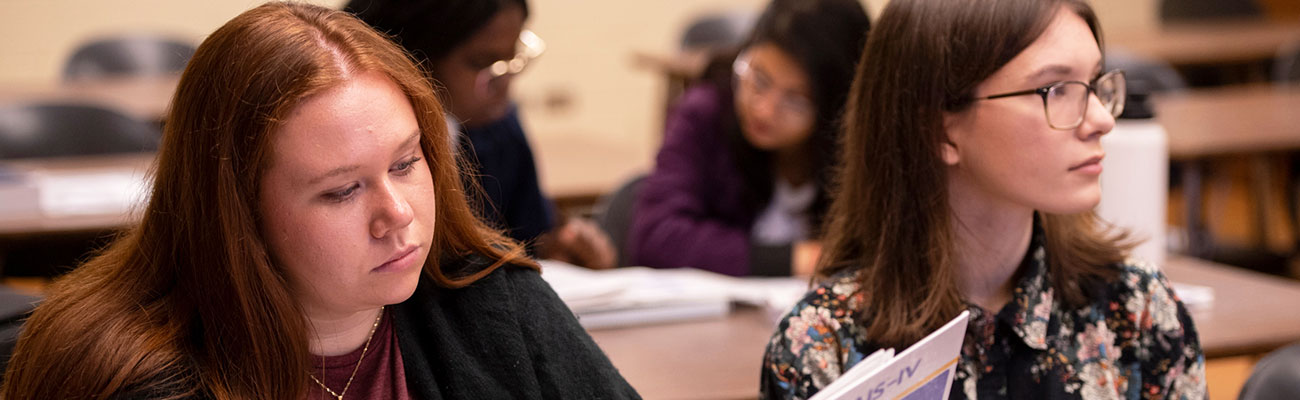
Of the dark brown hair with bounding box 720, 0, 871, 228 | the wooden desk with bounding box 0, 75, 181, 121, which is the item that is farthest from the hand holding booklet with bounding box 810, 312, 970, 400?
the wooden desk with bounding box 0, 75, 181, 121

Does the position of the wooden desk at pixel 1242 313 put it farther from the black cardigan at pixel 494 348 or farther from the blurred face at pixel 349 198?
the blurred face at pixel 349 198

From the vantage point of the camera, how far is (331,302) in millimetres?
1128

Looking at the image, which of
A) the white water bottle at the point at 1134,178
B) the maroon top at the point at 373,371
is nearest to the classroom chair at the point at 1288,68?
the white water bottle at the point at 1134,178

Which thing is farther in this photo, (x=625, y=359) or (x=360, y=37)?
(x=625, y=359)

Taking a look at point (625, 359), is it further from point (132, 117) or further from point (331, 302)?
point (132, 117)

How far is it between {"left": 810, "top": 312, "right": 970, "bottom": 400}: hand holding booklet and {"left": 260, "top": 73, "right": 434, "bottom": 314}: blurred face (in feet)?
1.29

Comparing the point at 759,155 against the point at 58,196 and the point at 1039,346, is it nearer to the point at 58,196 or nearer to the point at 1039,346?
the point at 1039,346

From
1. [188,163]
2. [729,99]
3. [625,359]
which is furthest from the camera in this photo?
[729,99]

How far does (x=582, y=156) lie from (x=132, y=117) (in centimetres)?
129

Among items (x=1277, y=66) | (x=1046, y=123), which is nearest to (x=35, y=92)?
(x=1046, y=123)

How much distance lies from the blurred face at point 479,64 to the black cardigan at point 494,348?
0.69 m

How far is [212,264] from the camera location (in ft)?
3.58

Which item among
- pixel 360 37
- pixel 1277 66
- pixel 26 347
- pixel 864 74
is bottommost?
pixel 1277 66

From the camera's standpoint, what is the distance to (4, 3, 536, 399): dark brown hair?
1.06 m
